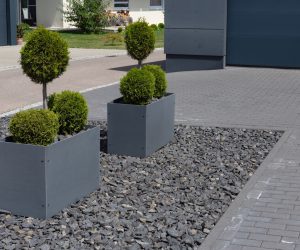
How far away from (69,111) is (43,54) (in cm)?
66

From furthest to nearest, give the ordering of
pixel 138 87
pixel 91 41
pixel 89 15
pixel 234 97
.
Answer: pixel 89 15 < pixel 91 41 < pixel 234 97 < pixel 138 87

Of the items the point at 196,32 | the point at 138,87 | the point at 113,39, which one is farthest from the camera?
the point at 113,39

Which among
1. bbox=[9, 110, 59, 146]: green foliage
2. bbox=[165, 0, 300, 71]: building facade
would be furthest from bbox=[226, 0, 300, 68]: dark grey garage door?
bbox=[9, 110, 59, 146]: green foliage

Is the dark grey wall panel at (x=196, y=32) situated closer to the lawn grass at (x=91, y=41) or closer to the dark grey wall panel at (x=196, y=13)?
the dark grey wall panel at (x=196, y=13)

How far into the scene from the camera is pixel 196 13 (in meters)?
17.4

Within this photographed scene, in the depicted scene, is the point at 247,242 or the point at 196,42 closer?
the point at 247,242

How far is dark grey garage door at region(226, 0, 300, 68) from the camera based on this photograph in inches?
684

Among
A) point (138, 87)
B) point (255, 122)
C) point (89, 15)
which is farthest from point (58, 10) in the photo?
point (138, 87)

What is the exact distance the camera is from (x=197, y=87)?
48.8 feet

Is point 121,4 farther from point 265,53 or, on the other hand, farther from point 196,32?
point 265,53

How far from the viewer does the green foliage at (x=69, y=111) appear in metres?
6.80

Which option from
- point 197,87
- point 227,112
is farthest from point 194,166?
point 197,87

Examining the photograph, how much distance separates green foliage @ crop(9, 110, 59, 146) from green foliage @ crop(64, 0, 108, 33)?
28.6 meters

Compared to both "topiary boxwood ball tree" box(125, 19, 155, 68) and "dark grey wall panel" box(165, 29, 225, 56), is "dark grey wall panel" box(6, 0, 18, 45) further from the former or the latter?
"topiary boxwood ball tree" box(125, 19, 155, 68)
